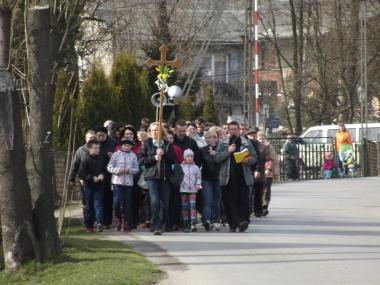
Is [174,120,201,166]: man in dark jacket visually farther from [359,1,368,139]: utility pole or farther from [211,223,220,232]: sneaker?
[359,1,368,139]: utility pole

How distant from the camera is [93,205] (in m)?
16.8

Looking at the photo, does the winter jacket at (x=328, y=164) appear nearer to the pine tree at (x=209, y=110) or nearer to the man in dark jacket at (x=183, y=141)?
the pine tree at (x=209, y=110)

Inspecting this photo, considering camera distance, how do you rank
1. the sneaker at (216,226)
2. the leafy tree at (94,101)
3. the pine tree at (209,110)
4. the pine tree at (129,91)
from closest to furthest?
the sneaker at (216,226) < the leafy tree at (94,101) < the pine tree at (129,91) < the pine tree at (209,110)

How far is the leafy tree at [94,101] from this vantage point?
24.7 meters

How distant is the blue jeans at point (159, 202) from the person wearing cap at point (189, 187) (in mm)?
278

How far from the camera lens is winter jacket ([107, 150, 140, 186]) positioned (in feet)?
54.9

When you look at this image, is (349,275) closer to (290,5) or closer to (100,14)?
(100,14)

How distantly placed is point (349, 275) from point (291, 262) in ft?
3.98

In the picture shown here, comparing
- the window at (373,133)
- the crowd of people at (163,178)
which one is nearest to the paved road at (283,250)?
the crowd of people at (163,178)

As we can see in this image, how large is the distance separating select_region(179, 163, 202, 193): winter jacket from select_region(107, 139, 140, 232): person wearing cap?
0.76 metres

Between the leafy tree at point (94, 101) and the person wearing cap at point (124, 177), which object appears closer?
the person wearing cap at point (124, 177)

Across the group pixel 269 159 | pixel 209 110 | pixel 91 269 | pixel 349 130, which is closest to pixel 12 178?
pixel 91 269

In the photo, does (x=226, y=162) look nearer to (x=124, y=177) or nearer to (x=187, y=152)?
(x=187, y=152)

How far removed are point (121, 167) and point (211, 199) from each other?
1.68 metres
